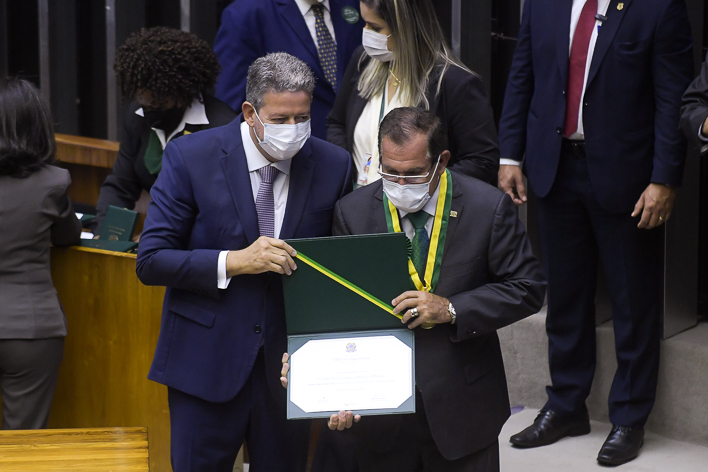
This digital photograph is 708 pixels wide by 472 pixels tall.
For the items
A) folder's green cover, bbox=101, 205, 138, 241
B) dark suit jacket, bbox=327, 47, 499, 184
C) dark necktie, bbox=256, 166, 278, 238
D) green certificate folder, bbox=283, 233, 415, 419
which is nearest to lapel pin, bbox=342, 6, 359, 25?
dark suit jacket, bbox=327, 47, 499, 184

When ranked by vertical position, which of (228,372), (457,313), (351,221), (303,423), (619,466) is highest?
(351,221)

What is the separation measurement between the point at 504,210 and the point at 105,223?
1863 millimetres

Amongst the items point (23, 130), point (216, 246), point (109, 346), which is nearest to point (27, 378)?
point (109, 346)

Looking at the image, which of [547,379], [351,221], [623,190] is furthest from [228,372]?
[547,379]

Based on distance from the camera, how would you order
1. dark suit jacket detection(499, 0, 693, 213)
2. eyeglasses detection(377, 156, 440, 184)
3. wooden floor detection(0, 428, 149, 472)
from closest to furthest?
wooden floor detection(0, 428, 149, 472)
eyeglasses detection(377, 156, 440, 184)
dark suit jacket detection(499, 0, 693, 213)

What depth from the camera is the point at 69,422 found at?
12.9ft

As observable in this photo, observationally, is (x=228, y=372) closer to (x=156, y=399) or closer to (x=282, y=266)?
(x=282, y=266)

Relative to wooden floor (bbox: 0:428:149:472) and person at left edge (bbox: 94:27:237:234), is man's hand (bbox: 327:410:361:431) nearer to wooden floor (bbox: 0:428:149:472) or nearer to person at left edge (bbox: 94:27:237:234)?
wooden floor (bbox: 0:428:149:472)

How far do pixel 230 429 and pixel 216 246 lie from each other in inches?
20.8

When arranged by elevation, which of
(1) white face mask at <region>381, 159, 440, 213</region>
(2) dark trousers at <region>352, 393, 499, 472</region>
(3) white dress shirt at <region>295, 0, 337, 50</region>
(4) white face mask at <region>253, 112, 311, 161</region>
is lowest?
(2) dark trousers at <region>352, 393, 499, 472</region>

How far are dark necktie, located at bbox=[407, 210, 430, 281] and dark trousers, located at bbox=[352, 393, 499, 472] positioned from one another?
35cm

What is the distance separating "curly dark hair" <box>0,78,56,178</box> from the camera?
3.40 meters

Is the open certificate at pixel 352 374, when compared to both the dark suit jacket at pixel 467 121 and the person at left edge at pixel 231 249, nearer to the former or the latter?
the person at left edge at pixel 231 249

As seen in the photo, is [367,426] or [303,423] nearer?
[367,426]
